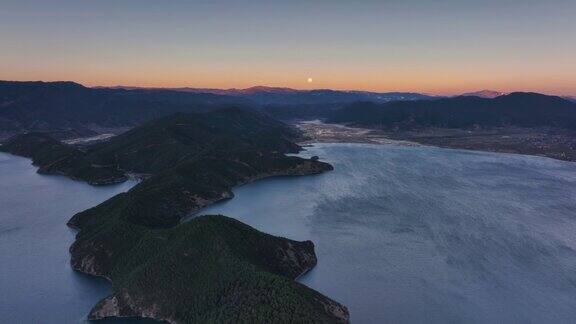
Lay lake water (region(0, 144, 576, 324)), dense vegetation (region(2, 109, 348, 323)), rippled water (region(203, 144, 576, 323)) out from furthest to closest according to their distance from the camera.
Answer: rippled water (region(203, 144, 576, 323)), lake water (region(0, 144, 576, 324)), dense vegetation (region(2, 109, 348, 323))

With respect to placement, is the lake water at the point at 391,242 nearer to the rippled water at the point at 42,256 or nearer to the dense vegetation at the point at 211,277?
the rippled water at the point at 42,256

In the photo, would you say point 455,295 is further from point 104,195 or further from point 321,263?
point 104,195

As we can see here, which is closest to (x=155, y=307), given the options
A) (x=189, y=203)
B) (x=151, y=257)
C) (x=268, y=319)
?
(x=151, y=257)

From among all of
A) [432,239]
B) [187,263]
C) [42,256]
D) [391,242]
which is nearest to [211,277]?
[187,263]

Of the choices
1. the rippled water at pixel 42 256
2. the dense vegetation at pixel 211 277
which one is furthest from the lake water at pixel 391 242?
the dense vegetation at pixel 211 277

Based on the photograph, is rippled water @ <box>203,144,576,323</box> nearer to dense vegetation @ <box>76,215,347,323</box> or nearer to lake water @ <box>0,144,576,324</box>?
lake water @ <box>0,144,576,324</box>

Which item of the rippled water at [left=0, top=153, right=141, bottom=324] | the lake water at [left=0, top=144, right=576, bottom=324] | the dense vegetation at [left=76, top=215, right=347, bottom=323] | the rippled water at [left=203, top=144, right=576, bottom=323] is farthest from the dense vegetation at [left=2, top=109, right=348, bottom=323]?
the rippled water at [left=203, top=144, right=576, bottom=323]
